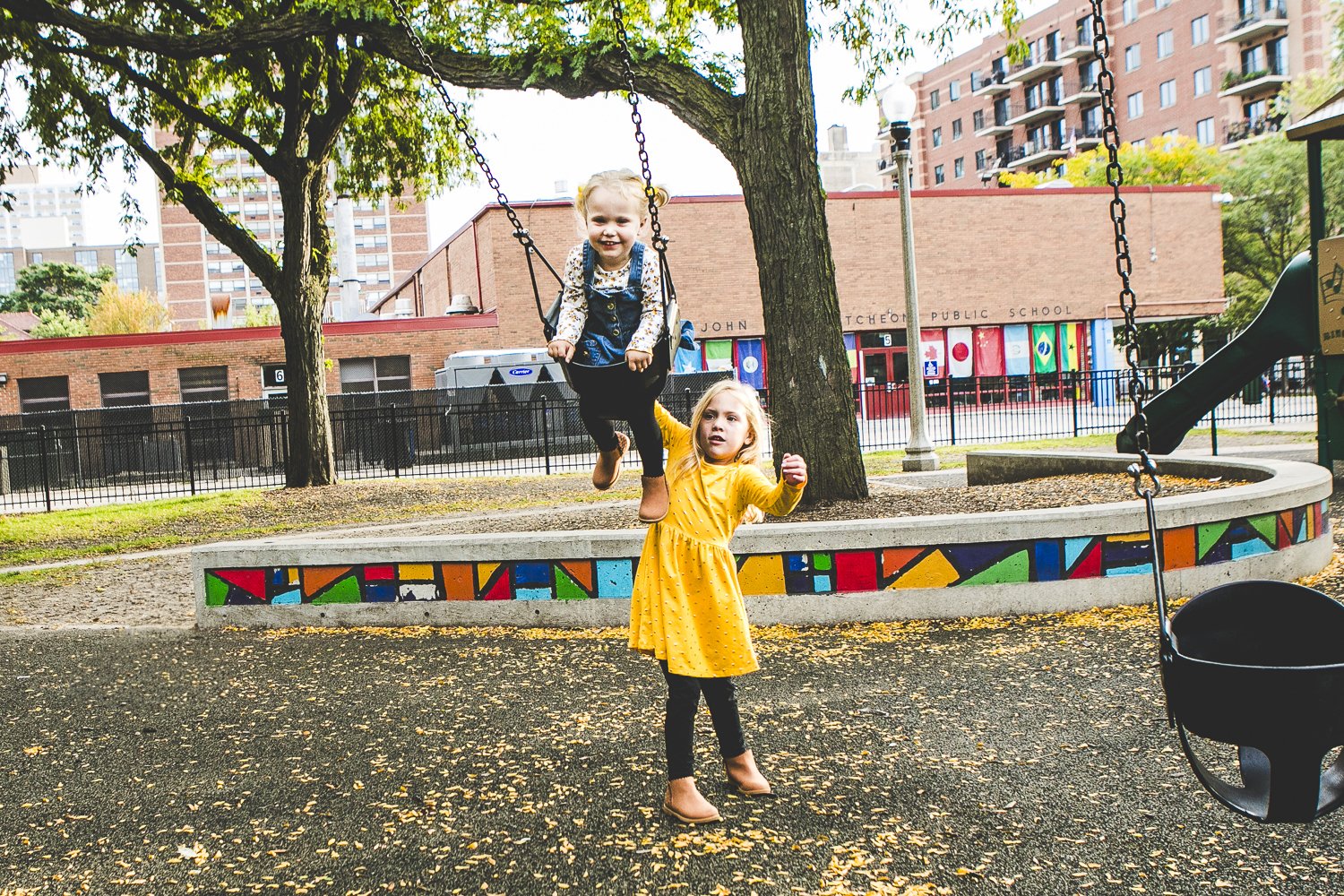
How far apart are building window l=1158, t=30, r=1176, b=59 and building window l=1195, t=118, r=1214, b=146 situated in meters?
4.83

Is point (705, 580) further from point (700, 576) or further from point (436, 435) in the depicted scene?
point (436, 435)

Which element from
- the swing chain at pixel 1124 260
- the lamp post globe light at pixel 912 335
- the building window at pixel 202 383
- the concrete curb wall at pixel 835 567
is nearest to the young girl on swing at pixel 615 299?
the swing chain at pixel 1124 260

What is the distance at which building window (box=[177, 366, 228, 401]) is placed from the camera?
31.6 metres

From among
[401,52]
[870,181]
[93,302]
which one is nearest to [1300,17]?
[870,181]

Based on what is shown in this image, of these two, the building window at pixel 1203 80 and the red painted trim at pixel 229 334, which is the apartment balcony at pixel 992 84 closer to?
the building window at pixel 1203 80

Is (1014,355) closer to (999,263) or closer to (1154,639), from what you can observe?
(999,263)

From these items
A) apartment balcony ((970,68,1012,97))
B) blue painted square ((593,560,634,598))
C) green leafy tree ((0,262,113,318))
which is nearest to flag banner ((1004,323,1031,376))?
blue painted square ((593,560,634,598))

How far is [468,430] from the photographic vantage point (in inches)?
885

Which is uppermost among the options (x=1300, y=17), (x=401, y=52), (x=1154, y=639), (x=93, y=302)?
(x=1300, y=17)

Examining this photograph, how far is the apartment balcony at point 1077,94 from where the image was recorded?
68438 millimetres

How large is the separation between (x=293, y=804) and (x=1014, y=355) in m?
36.1

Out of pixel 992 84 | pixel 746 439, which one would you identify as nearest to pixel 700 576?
pixel 746 439

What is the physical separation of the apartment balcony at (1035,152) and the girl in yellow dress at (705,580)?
73.3 meters

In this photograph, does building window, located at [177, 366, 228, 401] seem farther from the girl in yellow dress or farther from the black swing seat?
the black swing seat
